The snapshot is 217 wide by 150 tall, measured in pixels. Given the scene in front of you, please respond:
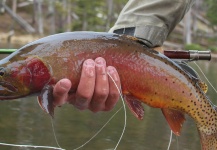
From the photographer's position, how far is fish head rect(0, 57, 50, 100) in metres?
2.34

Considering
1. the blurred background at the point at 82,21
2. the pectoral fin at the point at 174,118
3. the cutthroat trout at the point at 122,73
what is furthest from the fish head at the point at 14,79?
the blurred background at the point at 82,21

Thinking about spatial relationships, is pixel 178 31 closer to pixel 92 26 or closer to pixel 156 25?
pixel 92 26

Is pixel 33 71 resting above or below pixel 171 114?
above

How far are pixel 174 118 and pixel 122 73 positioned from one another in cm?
40

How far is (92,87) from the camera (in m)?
2.47

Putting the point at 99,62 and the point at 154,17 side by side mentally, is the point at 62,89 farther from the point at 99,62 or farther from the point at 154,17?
the point at 154,17

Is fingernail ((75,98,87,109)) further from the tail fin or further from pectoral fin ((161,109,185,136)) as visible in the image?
the tail fin

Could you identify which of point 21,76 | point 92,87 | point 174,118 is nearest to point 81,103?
point 92,87

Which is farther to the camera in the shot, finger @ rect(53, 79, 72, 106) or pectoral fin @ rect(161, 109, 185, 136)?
pectoral fin @ rect(161, 109, 185, 136)

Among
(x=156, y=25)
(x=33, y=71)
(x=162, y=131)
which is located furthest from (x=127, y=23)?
(x=162, y=131)

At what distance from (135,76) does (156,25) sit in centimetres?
58

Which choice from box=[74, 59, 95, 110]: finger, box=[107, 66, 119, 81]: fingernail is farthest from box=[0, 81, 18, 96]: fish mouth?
box=[107, 66, 119, 81]: fingernail

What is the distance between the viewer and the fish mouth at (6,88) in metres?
2.33

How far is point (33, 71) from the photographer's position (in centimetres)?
235
